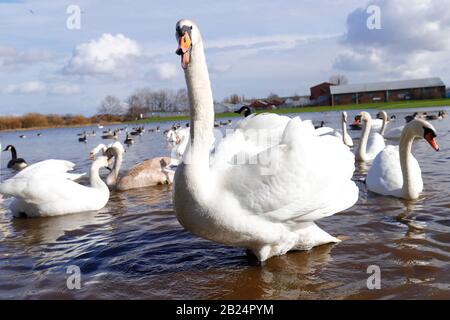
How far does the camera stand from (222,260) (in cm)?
482

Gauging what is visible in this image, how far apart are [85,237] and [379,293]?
4038 millimetres

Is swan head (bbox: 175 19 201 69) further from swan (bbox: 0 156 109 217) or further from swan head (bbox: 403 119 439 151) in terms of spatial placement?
swan (bbox: 0 156 109 217)

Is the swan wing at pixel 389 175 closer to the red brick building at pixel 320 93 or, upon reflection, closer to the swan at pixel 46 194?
the swan at pixel 46 194

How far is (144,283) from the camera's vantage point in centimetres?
432

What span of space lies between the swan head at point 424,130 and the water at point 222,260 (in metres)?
0.90

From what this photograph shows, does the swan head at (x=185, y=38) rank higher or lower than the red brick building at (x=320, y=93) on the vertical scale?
lower

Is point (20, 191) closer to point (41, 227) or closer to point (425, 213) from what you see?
point (41, 227)

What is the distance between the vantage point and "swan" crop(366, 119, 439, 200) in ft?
22.0

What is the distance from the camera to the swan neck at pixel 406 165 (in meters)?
6.81

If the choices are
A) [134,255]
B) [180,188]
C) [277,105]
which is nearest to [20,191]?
[134,255]

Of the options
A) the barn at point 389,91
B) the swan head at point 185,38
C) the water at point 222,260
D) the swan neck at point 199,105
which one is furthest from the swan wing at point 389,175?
the barn at point 389,91

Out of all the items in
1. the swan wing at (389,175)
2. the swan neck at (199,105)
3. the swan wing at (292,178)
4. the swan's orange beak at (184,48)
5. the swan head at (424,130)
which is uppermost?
the swan's orange beak at (184,48)

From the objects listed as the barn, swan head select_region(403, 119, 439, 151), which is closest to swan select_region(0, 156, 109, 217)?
swan head select_region(403, 119, 439, 151)
